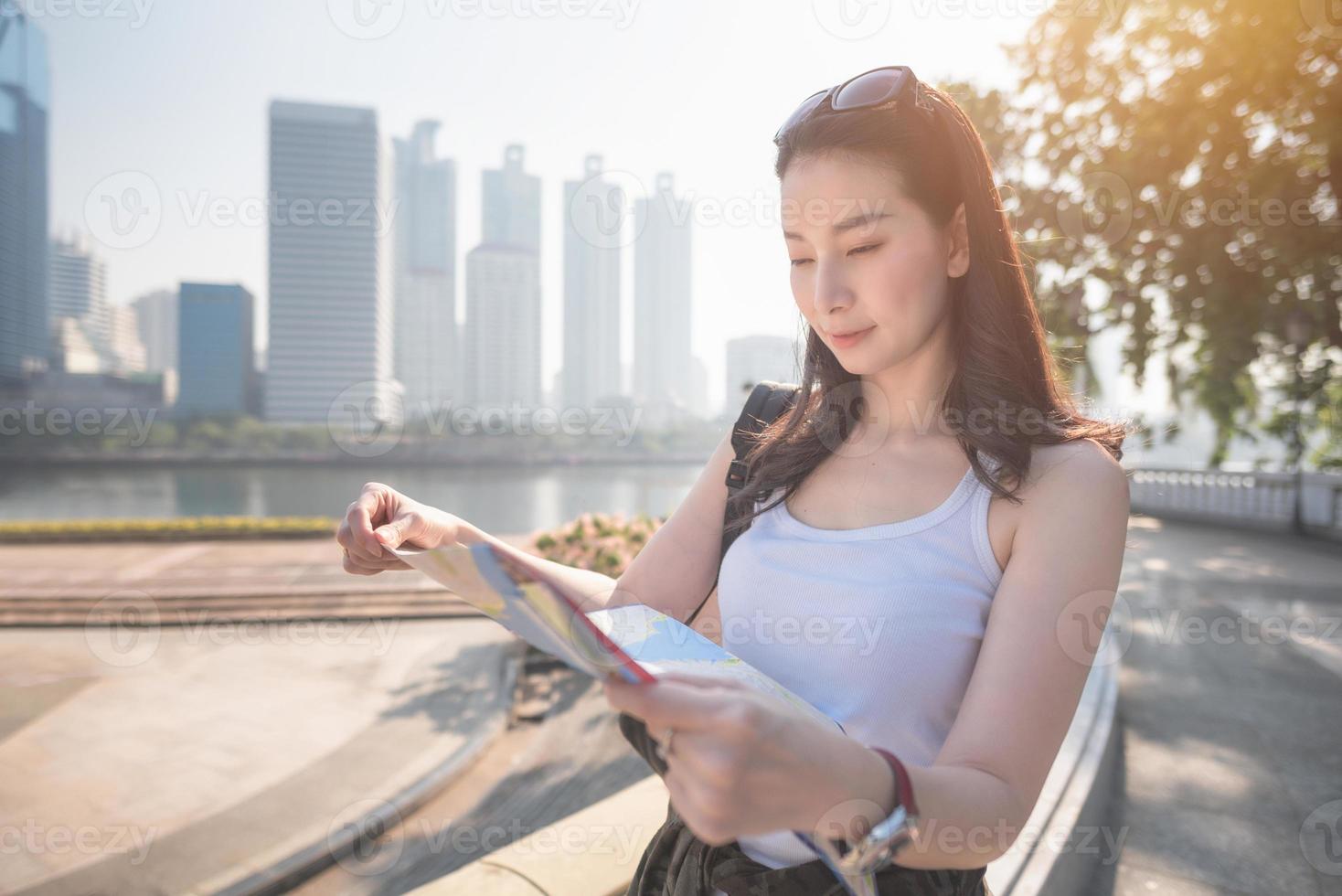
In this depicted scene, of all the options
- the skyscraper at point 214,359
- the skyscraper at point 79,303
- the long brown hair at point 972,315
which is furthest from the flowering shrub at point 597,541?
the skyscraper at point 79,303

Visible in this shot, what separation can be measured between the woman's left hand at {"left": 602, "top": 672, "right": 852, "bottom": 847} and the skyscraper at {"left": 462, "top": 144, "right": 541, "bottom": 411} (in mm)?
44565

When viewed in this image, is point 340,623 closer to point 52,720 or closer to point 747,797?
point 52,720

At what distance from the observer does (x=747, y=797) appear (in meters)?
0.48

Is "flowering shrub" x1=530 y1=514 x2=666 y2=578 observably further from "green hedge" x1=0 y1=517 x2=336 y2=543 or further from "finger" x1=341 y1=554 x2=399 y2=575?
"green hedge" x1=0 y1=517 x2=336 y2=543

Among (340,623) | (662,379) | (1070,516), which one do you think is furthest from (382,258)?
(1070,516)

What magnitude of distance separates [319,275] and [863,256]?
186 feet

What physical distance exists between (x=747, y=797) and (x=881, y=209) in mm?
641

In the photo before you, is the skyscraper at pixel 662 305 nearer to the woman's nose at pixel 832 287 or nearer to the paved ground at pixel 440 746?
the paved ground at pixel 440 746

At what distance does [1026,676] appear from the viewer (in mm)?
708

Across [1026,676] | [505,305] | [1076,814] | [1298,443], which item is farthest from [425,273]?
[1026,676]

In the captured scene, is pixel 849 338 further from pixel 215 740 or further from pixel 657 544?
pixel 215 740

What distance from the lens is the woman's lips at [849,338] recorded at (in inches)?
36.1

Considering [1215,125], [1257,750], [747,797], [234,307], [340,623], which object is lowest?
[340,623]

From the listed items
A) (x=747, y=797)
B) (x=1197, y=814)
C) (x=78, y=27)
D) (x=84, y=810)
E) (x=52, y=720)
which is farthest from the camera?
(x=78, y=27)
